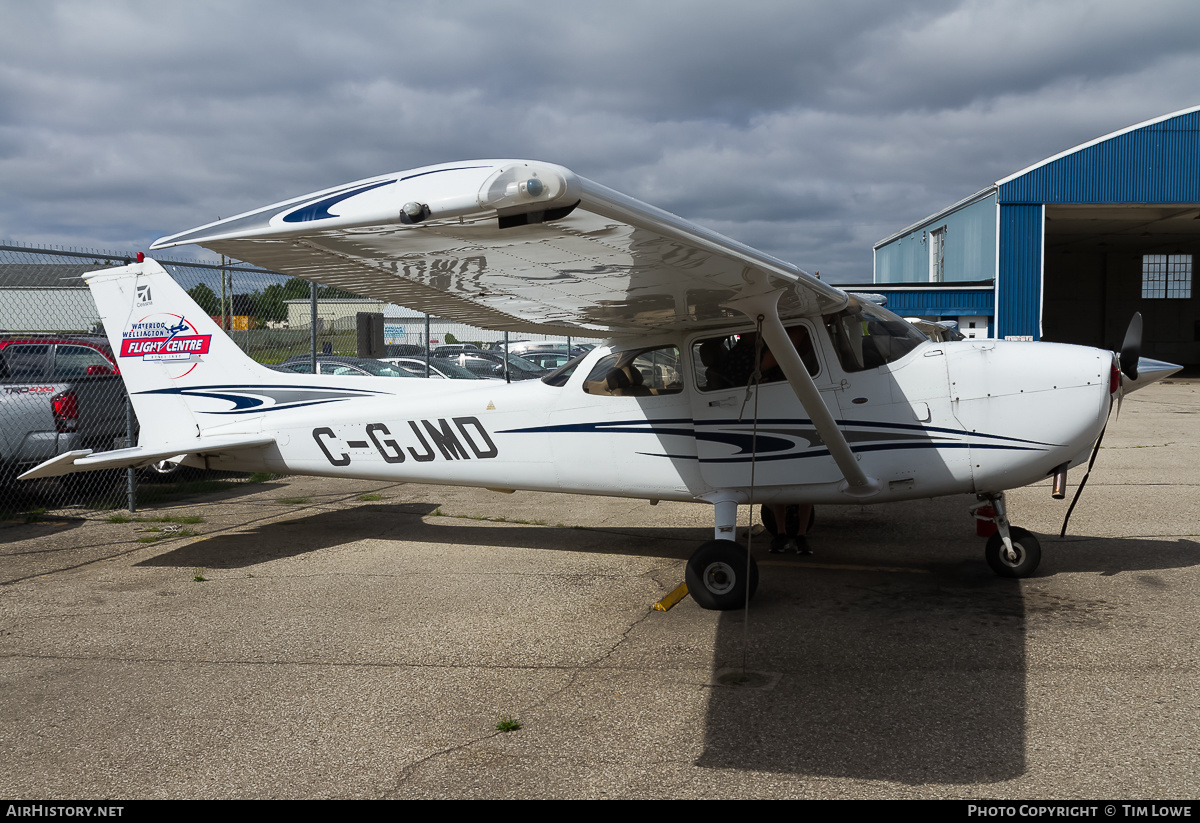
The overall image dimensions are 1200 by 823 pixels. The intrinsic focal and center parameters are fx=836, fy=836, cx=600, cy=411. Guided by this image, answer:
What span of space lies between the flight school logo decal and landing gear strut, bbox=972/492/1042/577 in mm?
6152

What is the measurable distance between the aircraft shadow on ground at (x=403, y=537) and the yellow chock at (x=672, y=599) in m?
0.94

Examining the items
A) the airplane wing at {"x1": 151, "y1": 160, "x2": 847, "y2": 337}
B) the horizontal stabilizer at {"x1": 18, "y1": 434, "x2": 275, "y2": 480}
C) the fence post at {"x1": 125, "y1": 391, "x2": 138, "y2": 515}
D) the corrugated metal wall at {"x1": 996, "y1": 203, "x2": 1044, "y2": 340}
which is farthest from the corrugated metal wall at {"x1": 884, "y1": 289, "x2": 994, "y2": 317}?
the airplane wing at {"x1": 151, "y1": 160, "x2": 847, "y2": 337}

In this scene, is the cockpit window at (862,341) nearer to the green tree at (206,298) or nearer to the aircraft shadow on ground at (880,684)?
the aircraft shadow on ground at (880,684)

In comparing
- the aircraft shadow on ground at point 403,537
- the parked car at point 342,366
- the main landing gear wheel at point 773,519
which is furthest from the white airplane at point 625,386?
the parked car at point 342,366

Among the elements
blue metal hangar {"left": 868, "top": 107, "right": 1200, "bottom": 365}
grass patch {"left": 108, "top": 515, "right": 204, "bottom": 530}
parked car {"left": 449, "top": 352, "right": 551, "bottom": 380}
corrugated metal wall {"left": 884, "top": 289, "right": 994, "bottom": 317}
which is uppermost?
blue metal hangar {"left": 868, "top": 107, "right": 1200, "bottom": 365}

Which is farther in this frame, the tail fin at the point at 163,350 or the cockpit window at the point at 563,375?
the tail fin at the point at 163,350

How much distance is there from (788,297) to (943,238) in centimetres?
3455

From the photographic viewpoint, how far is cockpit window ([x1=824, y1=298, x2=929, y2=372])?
5.45 meters

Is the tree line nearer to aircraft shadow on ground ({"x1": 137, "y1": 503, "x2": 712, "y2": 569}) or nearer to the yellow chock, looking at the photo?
aircraft shadow on ground ({"x1": 137, "y1": 503, "x2": 712, "y2": 569})

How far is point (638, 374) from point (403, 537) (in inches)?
115

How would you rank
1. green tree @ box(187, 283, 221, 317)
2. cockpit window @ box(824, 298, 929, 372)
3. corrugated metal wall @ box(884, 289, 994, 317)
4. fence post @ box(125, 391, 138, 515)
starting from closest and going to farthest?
cockpit window @ box(824, 298, 929, 372), fence post @ box(125, 391, 138, 515), green tree @ box(187, 283, 221, 317), corrugated metal wall @ box(884, 289, 994, 317)

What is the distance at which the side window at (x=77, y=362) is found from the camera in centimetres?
853

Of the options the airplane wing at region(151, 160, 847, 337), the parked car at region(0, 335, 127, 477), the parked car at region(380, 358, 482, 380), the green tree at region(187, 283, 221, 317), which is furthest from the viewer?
the parked car at region(380, 358, 482, 380)
